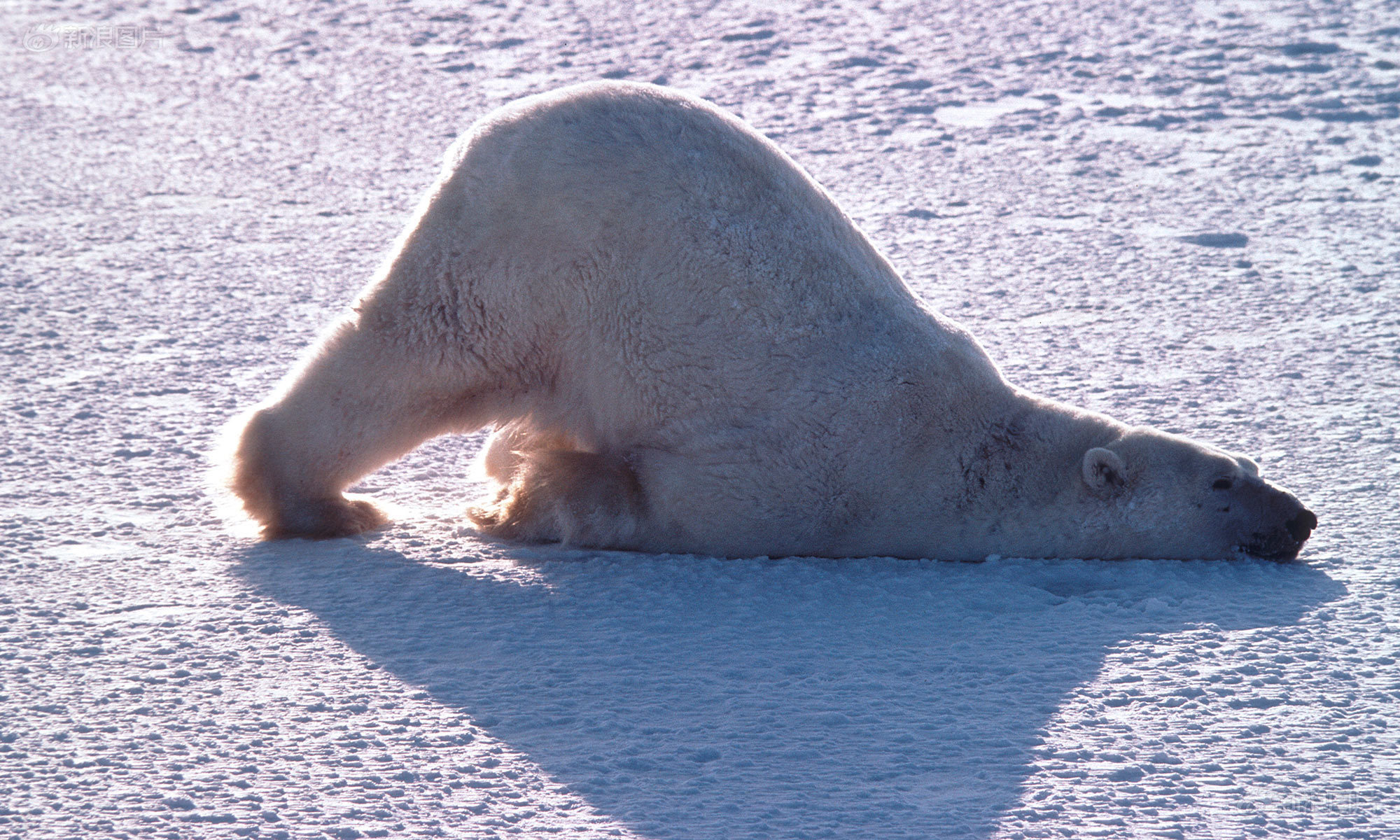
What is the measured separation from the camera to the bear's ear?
373 centimetres

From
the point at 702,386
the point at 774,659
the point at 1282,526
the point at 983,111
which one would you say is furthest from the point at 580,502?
the point at 983,111

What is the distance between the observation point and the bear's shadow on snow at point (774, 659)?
2.78 meters

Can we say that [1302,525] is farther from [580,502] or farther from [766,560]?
[580,502]

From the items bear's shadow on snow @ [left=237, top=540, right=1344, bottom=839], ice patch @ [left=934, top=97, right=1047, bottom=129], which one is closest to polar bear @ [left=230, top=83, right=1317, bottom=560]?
bear's shadow on snow @ [left=237, top=540, right=1344, bottom=839]

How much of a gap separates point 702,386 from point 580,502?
467mm

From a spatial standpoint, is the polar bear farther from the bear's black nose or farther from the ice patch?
the ice patch

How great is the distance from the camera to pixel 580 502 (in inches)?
Answer: 153

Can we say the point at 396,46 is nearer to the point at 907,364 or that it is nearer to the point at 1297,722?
the point at 907,364

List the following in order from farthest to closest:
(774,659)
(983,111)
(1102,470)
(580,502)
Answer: (983,111) < (580,502) < (1102,470) < (774,659)

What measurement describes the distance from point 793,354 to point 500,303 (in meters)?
0.81

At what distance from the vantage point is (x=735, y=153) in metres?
3.96

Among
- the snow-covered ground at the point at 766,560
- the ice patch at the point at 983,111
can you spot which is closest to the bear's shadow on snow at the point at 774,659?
the snow-covered ground at the point at 766,560

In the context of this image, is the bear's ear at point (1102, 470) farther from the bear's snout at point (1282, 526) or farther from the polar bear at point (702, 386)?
the bear's snout at point (1282, 526)

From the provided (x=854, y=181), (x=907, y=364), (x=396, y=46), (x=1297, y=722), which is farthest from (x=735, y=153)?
(x=396, y=46)
